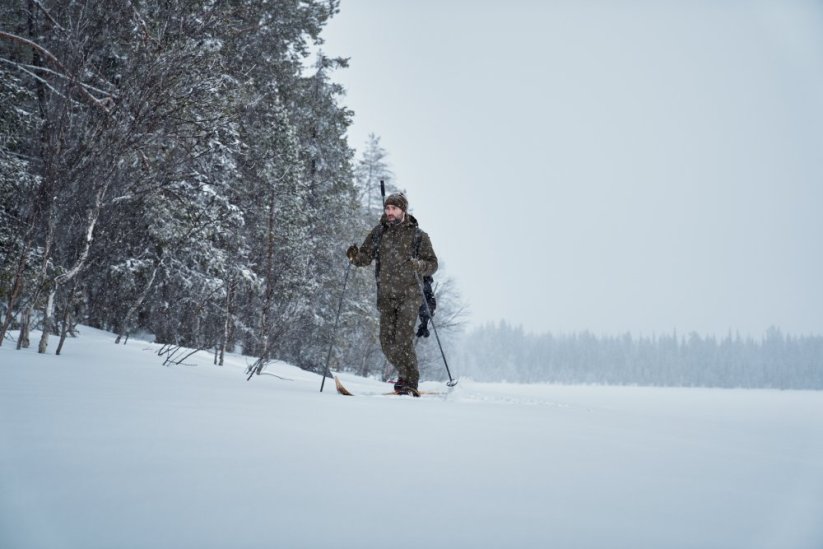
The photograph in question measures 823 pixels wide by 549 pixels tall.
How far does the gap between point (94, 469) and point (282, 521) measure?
65cm

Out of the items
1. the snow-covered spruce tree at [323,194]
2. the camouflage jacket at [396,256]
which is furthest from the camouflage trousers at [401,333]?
the snow-covered spruce tree at [323,194]

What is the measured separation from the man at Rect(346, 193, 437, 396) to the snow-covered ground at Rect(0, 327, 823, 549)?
3.07m

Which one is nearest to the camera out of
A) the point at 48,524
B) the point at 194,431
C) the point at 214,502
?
the point at 48,524

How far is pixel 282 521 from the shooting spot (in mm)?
1106

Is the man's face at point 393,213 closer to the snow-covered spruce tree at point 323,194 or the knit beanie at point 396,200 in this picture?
the knit beanie at point 396,200

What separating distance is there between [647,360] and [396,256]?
13286 cm

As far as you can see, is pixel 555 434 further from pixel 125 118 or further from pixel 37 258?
pixel 37 258

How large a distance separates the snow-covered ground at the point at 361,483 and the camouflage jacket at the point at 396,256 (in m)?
3.21

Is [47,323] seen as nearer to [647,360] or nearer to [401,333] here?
[401,333]

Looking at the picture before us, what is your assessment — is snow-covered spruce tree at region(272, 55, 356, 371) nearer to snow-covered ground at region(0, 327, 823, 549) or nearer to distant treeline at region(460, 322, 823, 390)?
snow-covered ground at region(0, 327, 823, 549)

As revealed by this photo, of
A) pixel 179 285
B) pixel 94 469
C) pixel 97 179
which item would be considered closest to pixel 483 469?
pixel 94 469

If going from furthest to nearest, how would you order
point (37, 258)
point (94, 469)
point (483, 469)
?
point (37, 258) < point (483, 469) < point (94, 469)

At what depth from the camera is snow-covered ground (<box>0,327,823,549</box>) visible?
1072 millimetres

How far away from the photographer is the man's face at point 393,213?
586 centimetres
